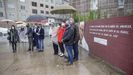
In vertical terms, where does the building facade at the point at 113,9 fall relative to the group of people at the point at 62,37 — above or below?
above

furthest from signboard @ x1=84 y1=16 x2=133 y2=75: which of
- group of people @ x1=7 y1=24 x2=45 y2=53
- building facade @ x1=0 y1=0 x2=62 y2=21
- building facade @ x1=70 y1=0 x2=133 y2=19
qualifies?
building facade @ x1=0 y1=0 x2=62 y2=21

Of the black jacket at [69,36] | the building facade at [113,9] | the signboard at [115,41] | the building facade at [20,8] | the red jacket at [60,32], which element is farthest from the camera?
the building facade at [20,8]

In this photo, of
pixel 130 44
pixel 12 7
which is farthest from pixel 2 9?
pixel 130 44

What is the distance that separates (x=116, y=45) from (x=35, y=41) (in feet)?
21.8

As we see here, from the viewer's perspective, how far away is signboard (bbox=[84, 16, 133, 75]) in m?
5.92

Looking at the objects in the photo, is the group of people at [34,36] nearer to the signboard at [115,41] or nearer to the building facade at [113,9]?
the signboard at [115,41]

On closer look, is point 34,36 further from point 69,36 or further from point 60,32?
point 69,36

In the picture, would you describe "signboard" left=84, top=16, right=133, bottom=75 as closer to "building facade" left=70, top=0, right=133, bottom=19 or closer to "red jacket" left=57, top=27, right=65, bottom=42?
"building facade" left=70, top=0, right=133, bottom=19

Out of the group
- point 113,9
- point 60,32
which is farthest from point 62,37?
point 113,9

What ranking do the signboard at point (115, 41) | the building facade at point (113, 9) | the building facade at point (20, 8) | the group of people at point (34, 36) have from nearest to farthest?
the signboard at point (115, 41)
the building facade at point (113, 9)
the group of people at point (34, 36)
the building facade at point (20, 8)

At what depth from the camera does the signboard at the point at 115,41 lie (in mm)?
5918

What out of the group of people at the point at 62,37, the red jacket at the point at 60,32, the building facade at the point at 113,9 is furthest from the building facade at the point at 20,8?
the building facade at the point at 113,9

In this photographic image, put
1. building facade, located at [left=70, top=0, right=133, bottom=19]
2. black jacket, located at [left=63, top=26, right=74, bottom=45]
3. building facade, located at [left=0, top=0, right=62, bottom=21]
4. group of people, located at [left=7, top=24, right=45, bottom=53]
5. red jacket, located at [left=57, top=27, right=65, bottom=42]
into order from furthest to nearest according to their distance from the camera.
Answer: building facade, located at [left=0, top=0, right=62, bottom=21] → group of people, located at [left=7, top=24, right=45, bottom=53] → red jacket, located at [left=57, top=27, right=65, bottom=42] → black jacket, located at [left=63, top=26, right=74, bottom=45] → building facade, located at [left=70, top=0, right=133, bottom=19]

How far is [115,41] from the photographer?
682 centimetres
